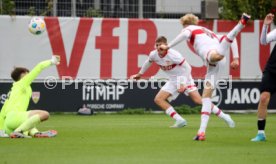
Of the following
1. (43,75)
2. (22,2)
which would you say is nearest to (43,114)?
(43,75)

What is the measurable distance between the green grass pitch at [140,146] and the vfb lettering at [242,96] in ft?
21.5

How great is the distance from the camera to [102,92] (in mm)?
24562

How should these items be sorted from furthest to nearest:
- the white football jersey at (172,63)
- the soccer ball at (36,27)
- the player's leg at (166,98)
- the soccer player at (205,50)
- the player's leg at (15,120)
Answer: the soccer ball at (36,27)
the white football jersey at (172,63)
the player's leg at (166,98)
the player's leg at (15,120)
the soccer player at (205,50)

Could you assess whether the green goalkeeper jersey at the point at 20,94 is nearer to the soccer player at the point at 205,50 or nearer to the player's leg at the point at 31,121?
the player's leg at the point at 31,121

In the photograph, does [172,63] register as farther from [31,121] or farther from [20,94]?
[31,121]

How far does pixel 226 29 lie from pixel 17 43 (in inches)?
269

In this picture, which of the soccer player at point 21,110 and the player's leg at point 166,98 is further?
the player's leg at point 166,98

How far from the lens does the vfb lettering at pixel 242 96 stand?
1002 inches

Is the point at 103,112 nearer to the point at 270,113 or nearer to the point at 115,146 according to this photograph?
the point at 270,113

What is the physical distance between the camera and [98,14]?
25875 millimetres

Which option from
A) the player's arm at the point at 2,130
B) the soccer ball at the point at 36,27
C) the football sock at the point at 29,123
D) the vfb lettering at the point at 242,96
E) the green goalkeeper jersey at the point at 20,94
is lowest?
the vfb lettering at the point at 242,96

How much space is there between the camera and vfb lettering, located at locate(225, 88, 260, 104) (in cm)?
2545

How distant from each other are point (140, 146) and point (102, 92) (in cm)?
1166

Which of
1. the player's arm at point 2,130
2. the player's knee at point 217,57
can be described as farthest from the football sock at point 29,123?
the player's knee at point 217,57
